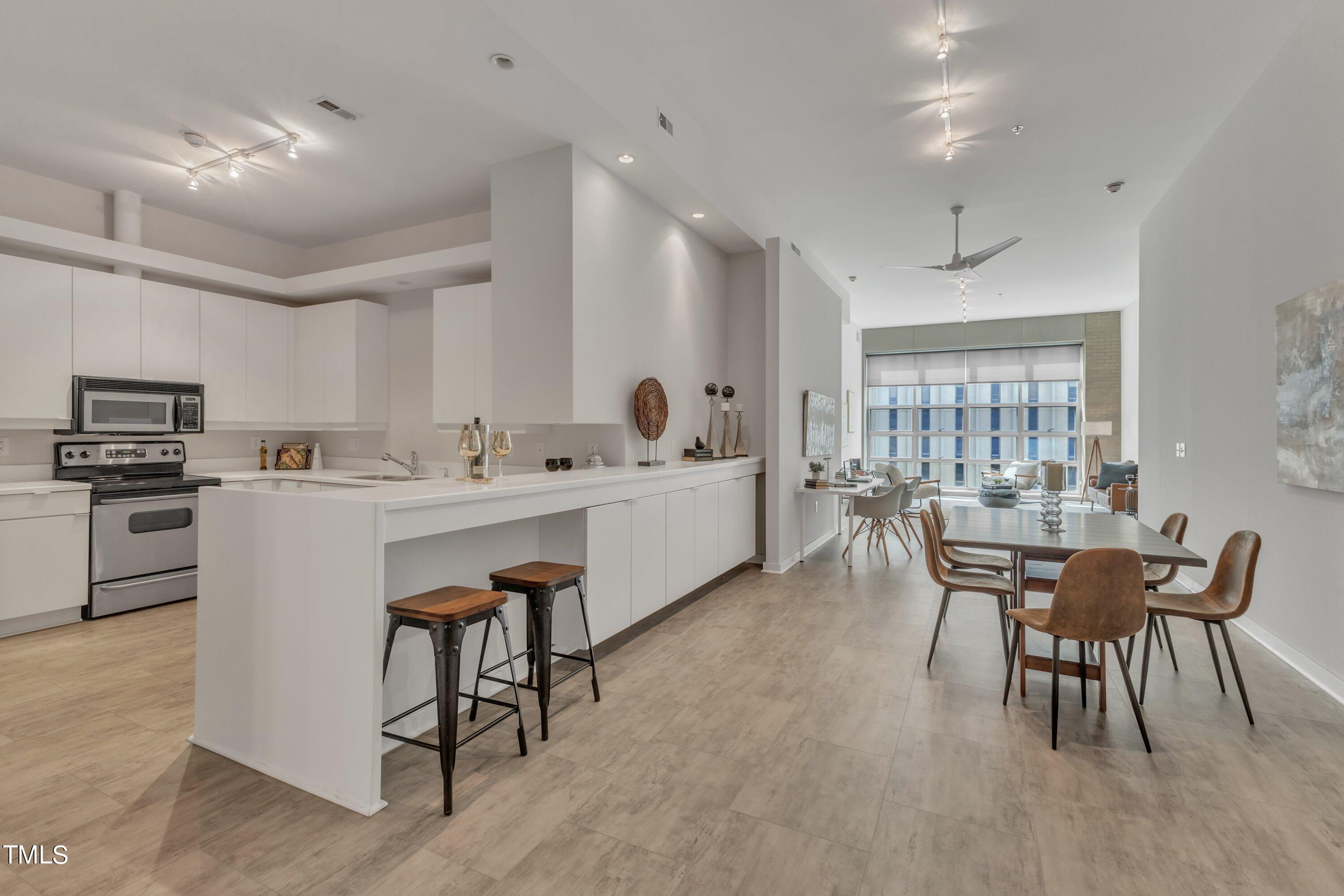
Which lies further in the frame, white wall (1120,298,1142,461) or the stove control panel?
white wall (1120,298,1142,461)

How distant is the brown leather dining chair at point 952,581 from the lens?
3102 mm

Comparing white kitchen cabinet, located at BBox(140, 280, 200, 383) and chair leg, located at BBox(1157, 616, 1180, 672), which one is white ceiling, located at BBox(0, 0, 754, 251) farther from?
chair leg, located at BBox(1157, 616, 1180, 672)

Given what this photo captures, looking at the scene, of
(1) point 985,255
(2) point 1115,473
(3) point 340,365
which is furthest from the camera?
(2) point 1115,473

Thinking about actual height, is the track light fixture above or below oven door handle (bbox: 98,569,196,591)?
above

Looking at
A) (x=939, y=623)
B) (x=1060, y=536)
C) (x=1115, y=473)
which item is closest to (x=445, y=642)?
(x=939, y=623)

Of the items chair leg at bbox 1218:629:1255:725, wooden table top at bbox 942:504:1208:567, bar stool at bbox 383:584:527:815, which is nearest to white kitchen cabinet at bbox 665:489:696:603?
wooden table top at bbox 942:504:1208:567

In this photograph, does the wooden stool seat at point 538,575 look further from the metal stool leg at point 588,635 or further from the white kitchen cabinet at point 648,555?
the white kitchen cabinet at point 648,555

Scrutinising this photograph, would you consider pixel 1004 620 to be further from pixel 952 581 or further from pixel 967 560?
pixel 967 560

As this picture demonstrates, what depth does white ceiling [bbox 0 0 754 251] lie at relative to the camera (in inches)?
106

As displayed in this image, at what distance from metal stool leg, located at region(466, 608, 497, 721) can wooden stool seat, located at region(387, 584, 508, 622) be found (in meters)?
0.07

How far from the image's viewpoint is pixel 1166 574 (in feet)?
10.5

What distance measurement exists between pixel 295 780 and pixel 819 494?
5081 millimetres

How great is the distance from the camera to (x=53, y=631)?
3846mm

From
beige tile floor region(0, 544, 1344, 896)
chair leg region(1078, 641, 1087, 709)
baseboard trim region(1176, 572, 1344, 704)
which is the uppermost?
chair leg region(1078, 641, 1087, 709)
